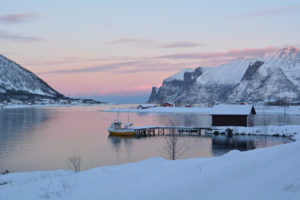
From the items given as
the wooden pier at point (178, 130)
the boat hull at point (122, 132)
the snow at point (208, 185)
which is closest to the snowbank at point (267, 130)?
the wooden pier at point (178, 130)

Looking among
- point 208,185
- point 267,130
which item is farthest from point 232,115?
point 208,185

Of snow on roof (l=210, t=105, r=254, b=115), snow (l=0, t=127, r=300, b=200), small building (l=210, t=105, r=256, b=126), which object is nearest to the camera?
snow (l=0, t=127, r=300, b=200)

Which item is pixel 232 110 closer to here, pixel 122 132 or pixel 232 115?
pixel 232 115

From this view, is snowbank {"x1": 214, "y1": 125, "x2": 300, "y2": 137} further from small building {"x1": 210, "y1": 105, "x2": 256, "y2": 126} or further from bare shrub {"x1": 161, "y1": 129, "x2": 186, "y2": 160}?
bare shrub {"x1": 161, "y1": 129, "x2": 186, "y2": 160}

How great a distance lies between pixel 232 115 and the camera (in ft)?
200

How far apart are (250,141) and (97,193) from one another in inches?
1663

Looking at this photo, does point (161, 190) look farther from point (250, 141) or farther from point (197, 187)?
point (250, 141)

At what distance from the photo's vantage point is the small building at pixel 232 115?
60469 mm

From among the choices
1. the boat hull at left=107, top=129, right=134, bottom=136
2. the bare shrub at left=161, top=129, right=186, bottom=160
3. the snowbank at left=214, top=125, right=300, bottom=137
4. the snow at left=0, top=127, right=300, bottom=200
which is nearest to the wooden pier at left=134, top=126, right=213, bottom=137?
the boat hull at left=107, top=129, right=134, bottom=136

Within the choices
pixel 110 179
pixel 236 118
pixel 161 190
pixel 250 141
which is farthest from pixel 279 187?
pixel 236 118

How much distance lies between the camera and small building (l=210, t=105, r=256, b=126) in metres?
60.5

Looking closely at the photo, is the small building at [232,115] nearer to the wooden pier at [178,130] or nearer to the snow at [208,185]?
the wooden pier at [178,130]

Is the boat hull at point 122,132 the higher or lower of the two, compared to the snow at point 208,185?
lower

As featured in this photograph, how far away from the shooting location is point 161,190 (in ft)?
29.6
